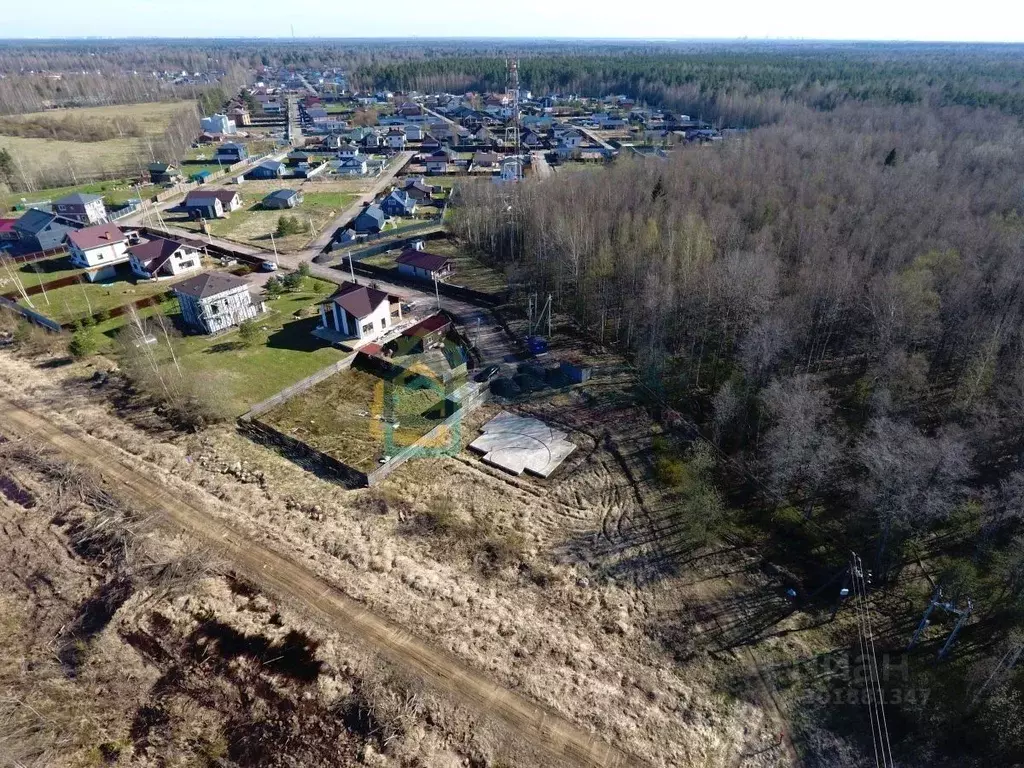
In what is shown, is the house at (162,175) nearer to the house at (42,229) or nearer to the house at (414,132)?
the house at (42,229)

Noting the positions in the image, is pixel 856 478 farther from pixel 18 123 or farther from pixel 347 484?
pixel 18 123

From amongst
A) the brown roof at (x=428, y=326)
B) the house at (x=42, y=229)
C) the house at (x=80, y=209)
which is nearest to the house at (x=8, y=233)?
the house at (x=42, y=229)

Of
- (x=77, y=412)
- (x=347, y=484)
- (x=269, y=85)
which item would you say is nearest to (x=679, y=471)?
(x=347, y=484)

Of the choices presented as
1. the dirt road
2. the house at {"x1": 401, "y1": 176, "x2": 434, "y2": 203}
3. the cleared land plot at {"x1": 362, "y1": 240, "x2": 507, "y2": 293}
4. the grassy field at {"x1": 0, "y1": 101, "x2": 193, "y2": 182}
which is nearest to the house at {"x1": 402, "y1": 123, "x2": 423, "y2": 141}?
the house at {"x1": 401, "y1": 176, "x2": 434, "y2": 203}

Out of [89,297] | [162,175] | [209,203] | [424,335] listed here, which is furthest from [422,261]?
[162,175]

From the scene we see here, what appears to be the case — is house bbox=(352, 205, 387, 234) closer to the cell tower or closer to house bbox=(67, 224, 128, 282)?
the cell tower
